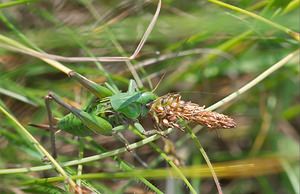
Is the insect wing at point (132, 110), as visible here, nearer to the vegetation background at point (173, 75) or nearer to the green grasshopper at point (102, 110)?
the green grasshopper at point (102, 110)

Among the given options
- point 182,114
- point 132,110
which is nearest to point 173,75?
point 132,110

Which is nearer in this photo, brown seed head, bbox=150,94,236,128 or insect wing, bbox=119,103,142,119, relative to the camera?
brown seed head, bbox=150,94,236,128

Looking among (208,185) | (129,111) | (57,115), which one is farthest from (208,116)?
(208,185)

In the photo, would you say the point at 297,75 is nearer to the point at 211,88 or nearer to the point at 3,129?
the point at 211,88

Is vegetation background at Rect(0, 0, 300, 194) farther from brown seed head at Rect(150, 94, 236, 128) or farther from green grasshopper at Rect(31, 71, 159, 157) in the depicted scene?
brown seed head at Rect(150, 94, 236, 128)

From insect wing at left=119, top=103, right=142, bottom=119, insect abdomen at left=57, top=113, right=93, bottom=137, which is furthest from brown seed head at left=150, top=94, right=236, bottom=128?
insect abdomen at left=57, top=113, right=93, bottom=137

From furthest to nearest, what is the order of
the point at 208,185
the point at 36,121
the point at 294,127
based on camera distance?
the point at 294,127, the point at 208,185, the point at 36,121

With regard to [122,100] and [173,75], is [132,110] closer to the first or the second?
[122,100]
